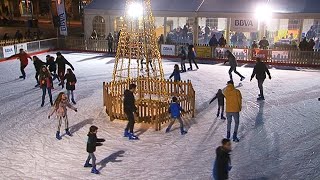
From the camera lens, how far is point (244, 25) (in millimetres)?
22922

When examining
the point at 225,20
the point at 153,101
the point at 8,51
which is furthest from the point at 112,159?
the point at 225,20

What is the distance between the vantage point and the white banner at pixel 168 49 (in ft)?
76.0

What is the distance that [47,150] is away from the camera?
952 cm

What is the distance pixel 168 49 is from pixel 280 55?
6.50 m

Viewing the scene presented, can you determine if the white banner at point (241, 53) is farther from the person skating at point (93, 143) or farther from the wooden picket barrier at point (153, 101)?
the person skating at point (93, 143)

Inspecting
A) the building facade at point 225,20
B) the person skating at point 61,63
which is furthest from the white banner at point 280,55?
the person skating at point 61,63

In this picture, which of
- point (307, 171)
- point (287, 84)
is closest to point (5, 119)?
point (307, 171)

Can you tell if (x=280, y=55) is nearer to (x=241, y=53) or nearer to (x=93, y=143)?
(x=241, y=53)

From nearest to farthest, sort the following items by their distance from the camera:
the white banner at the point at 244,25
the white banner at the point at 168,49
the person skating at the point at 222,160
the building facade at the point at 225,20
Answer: the person skating at the point at 222,160
the building facade at the point at 225,20
the white banner at the point at 244,25
the white banner at the point at 168,49

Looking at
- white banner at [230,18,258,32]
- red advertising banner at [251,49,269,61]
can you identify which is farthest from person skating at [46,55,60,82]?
white banner at [230,18,258,32]

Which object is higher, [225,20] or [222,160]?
[225,20]

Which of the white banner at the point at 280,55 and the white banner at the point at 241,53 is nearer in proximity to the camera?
the white banner at the point at 280,55

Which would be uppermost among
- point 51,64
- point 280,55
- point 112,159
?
point 280,55

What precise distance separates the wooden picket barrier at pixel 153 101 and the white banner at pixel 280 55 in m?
9.56
